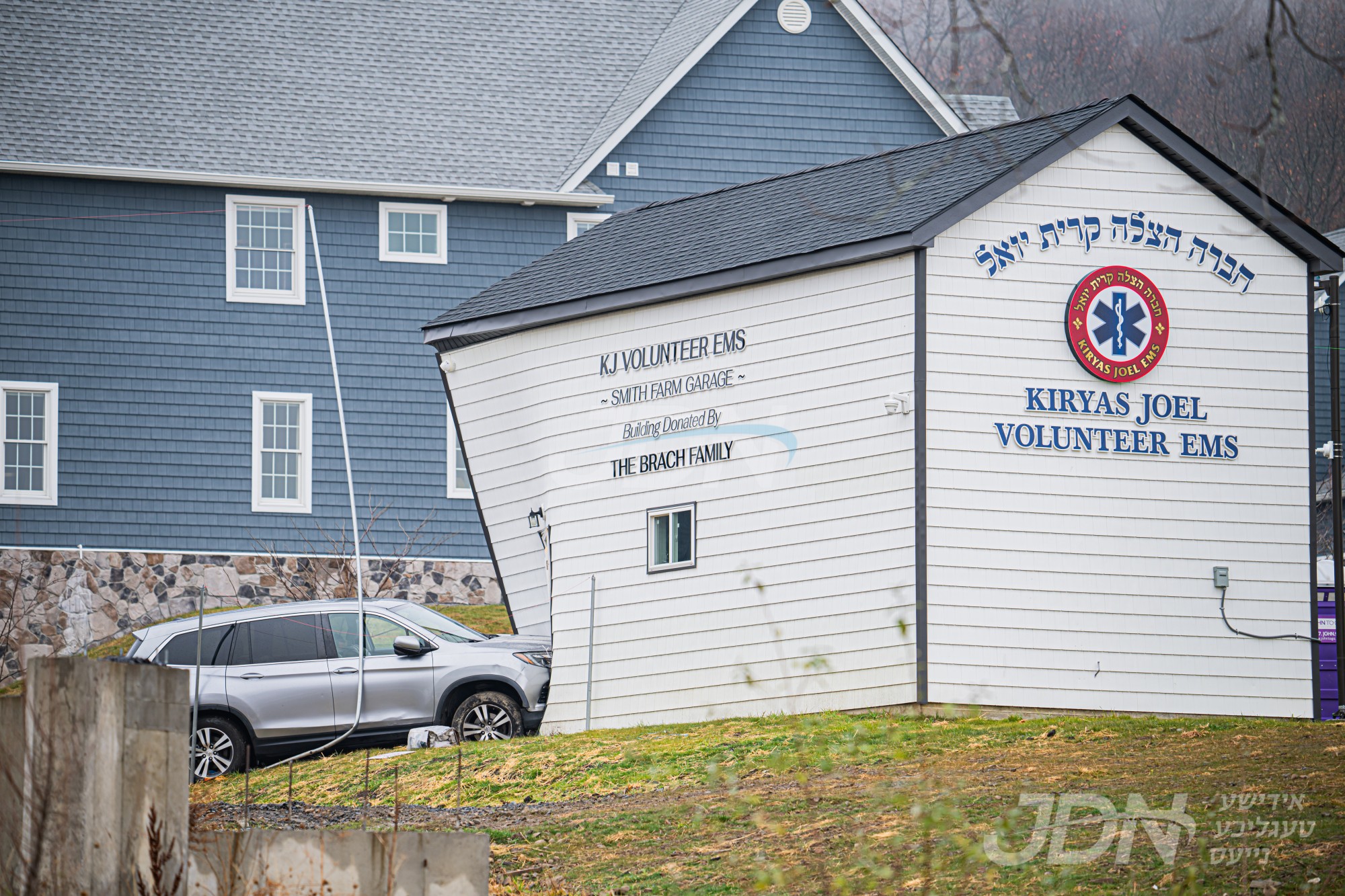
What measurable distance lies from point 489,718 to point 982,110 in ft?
64.0

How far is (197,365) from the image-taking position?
28.5m

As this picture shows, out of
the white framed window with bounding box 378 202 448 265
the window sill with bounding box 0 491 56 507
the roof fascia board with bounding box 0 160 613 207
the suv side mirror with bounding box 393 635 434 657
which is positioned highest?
the roof fascia board with bounding box 0 160 613 207

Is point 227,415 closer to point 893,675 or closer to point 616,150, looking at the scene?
point 616,150

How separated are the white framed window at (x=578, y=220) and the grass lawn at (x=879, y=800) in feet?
47.2

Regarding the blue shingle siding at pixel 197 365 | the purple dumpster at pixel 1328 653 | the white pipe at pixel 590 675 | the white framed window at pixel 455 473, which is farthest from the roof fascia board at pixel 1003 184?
the blue shingle siding at pixel 197 365

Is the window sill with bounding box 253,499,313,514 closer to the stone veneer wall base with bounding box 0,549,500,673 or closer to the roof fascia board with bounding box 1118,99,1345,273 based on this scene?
the stone veneer wall base with bounding box 0,549,500,673

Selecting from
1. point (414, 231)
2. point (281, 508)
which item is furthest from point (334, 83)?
point (281, 508)

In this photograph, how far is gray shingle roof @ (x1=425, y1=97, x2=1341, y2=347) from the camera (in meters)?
16.5

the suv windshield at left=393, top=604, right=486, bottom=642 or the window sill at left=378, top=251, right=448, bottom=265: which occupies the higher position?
the window sill at left=378, top=251, right=448, bottom=265

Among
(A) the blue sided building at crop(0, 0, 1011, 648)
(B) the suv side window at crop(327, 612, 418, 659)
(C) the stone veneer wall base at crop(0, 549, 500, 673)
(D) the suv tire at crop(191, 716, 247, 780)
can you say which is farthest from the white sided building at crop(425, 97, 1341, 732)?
(A) the blue sided building at crop(0, 0, 1011, 648)

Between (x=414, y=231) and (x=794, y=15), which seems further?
(x=794, y=15)

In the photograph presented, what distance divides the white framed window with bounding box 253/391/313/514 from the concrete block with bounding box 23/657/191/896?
69.9ft

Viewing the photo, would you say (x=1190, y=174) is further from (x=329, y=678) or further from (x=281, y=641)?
(x=281, y=641)

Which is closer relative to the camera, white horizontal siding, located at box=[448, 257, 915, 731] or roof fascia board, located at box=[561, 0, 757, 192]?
white horizontal siding, located at box=[448, 257, 915, 731]
